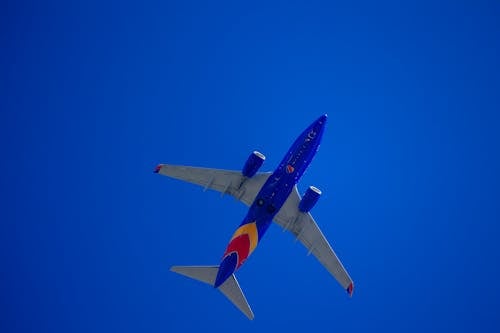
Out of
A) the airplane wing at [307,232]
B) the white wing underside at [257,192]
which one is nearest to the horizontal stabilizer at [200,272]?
the white wing underside at [257,192]

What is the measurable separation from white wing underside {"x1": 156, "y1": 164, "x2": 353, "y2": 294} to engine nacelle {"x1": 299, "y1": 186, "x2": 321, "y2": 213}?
129 cm

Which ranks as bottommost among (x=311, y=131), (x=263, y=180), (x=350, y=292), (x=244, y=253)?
(x=244, y=253)

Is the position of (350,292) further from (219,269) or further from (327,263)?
(219,269)

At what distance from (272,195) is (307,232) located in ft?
23.4

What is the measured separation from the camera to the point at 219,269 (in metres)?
49.3

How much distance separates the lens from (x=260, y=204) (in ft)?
163

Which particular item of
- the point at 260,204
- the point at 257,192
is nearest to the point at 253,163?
the point at 257,192

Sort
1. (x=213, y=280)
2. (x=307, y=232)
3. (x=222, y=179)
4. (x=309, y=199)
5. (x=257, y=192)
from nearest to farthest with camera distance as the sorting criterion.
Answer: (x=213, y=280) → (x=309, y=199) → (x=257, y=192) → (x=222, y=179) → (x=307, y=232)

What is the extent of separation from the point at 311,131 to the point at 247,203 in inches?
386

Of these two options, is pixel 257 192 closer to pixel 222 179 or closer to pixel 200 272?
pixel 222 179

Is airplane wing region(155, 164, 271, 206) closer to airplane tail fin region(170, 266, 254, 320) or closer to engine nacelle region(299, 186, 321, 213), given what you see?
engine nacelle region(299, 186, 321, 213)

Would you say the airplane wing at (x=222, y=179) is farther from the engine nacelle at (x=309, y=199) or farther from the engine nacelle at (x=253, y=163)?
the engine nacelle at (x=309, y=199)

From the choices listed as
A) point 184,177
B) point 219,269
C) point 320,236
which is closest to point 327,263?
point 320,236

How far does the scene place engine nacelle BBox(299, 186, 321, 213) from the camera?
5091 cm
